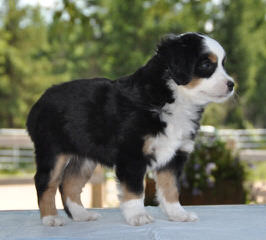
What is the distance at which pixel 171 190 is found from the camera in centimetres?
300

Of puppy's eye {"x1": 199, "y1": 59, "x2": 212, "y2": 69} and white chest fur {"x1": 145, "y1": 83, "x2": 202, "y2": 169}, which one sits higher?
puppy's eye {"x1": 199, "y1": 59, "x2": 212, "y2": 69}

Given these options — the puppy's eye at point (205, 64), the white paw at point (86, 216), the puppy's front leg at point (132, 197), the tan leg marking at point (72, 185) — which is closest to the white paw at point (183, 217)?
the puppy's front leg at point (132, 197)

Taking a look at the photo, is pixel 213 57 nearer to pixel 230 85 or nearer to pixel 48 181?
pixel 230 85

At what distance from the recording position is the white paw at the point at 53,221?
9.32 feet

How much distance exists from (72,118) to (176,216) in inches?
36.7

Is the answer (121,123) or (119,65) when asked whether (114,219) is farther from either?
(119,65)

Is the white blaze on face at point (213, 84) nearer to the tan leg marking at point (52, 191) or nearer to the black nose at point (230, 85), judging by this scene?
the black nose at point (230, 85)

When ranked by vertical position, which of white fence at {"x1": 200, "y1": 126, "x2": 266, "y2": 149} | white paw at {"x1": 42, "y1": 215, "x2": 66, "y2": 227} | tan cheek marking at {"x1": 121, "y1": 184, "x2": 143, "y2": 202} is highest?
tan cheek marking at {"x1": 121, "y1": 184, "x2": 143, "y2": 202}

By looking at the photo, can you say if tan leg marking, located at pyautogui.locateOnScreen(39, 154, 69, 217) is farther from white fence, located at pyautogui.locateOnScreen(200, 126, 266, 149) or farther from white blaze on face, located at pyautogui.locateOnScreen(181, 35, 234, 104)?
white fence, located at pyautogui.locateOnScreen(200, 126, 266, 149)

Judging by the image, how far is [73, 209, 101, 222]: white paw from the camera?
3.02 metres

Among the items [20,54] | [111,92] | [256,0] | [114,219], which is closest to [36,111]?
[111,92]

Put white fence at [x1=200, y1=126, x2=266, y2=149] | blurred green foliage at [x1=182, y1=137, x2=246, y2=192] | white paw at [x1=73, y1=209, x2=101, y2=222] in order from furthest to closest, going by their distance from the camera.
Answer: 1. white fence at [x1=200, y1=126, x2=266, y2=149]
2. blurred green foliage at [x1=182, y1=137, x2=246, y2=192]
3. white paw at [x1=73, y1=209, x2=101, y2=222]

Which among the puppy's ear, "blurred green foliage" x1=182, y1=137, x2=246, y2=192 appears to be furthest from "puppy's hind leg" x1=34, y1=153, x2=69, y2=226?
"blurred green foliage" x1=182, y1=137, x2=246, y2=192

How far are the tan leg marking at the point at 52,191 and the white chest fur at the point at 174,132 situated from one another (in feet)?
2.04
